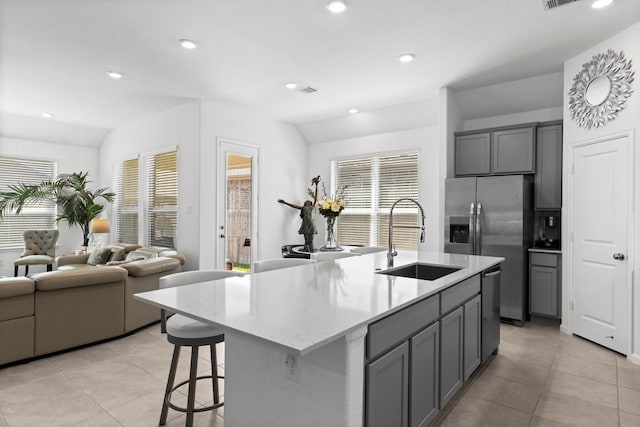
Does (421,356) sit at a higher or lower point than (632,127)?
lower

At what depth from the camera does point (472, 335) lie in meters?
2.62

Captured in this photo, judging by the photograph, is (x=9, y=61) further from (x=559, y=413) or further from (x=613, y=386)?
(x=613, y=386)

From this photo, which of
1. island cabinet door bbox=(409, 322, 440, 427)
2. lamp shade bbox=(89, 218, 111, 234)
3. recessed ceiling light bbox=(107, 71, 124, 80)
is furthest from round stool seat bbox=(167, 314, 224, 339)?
lamp shade bbox=(89, 218, 111, 234)

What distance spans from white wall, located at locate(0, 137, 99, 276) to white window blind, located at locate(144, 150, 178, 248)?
229cm

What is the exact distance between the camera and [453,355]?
228 centimetres

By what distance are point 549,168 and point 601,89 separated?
991 mm

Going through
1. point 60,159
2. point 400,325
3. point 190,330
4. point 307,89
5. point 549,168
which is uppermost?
point 307,89

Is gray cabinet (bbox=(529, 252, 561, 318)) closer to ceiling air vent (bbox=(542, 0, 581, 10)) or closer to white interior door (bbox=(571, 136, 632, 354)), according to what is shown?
white interior door (bbox=(571, 136, 632, 354))

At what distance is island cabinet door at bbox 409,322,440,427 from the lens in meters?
1.81

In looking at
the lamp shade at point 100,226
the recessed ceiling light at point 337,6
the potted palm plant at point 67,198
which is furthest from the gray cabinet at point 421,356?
the potted palm plant at point 67,198

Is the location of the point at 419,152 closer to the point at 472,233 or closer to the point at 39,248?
the point at 472,233

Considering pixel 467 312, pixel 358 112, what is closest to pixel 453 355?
pixel 467 312

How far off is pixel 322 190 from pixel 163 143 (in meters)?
2.82

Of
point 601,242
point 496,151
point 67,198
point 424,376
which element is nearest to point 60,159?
point 67,198
